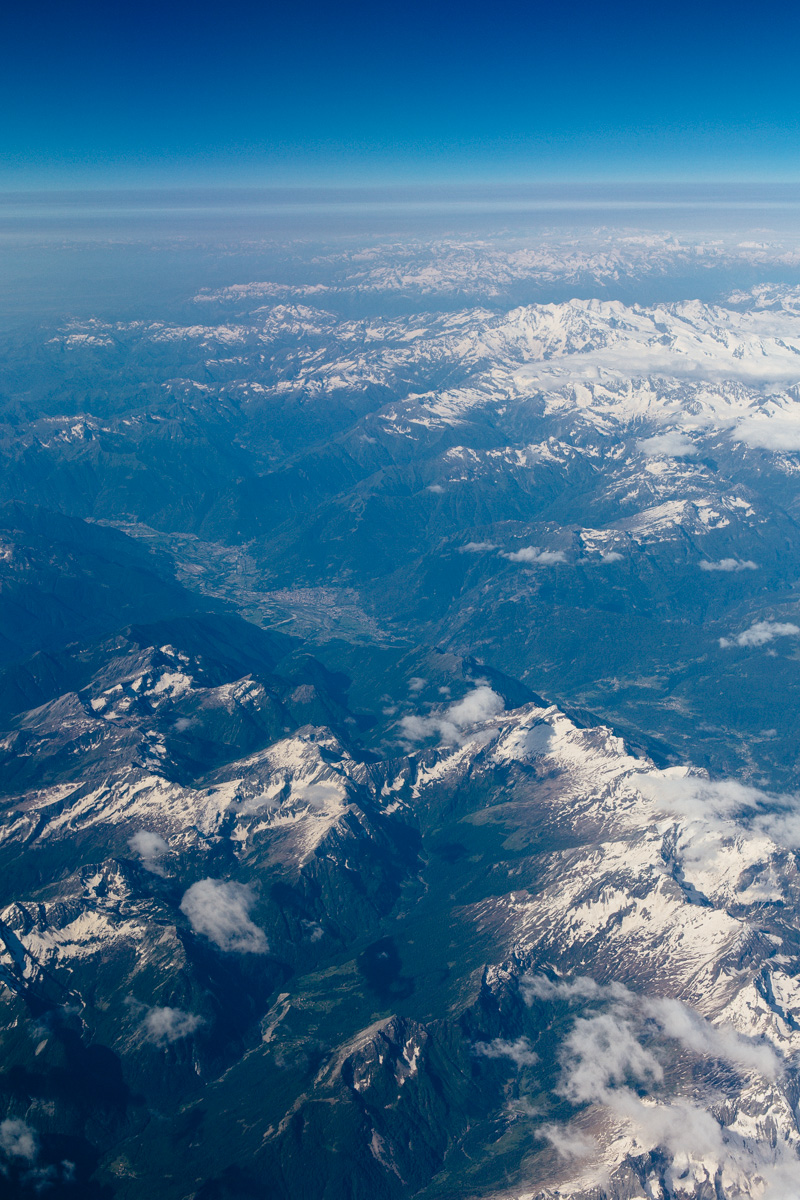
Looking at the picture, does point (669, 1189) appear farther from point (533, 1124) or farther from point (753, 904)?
point (753, 904)

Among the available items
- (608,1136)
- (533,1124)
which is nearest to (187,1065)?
(533,1124)

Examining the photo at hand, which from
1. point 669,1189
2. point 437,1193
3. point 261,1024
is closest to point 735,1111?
point 669,1189

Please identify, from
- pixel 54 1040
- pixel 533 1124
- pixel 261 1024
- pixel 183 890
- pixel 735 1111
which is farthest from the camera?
pixel 183 890

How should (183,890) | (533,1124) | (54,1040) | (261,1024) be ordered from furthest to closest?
(183,890) → (261,1024) → (54,1040) → (533,1124)

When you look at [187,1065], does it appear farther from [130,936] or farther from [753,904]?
[753,904]

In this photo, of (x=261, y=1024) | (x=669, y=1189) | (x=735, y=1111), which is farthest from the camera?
(x=261, y=1024)

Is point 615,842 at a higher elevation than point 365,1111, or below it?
higher

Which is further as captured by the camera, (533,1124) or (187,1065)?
(187,1065)

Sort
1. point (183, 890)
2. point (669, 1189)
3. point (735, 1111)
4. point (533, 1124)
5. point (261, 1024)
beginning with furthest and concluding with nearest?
1. point (183, 890)
2. point (261, 1024)
3. point (533, 1124)
4. point (735, 1111)
5. point (669, 1189)

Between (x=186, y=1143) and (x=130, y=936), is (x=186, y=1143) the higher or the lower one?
the lower one
